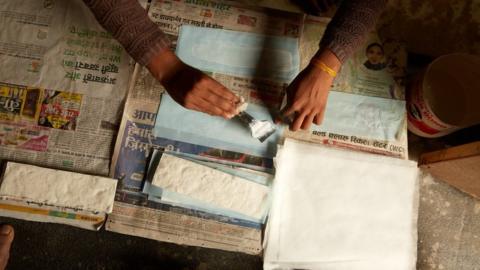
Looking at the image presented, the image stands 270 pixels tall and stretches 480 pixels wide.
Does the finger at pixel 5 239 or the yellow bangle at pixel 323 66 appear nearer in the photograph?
the yellow bangle at pixel 323 66

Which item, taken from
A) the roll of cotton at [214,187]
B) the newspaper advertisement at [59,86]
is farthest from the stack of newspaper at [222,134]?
the newspaper advertisement at [59,86]

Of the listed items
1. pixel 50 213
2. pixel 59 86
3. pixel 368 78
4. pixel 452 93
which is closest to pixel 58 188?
pixel 50 213

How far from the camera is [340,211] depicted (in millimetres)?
652

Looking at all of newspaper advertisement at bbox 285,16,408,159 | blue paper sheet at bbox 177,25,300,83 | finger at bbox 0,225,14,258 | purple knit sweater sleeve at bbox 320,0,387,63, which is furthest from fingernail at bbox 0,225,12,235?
purple knit sweater sleeve at bbox 320,0,387,63

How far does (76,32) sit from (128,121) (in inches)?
8.7

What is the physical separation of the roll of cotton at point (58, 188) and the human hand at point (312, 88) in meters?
0.36

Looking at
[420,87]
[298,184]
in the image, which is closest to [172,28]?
[298,184]

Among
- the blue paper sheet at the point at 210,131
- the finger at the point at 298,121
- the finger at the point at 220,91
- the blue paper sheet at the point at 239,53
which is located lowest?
the blue paper sheet at the point at 210,131

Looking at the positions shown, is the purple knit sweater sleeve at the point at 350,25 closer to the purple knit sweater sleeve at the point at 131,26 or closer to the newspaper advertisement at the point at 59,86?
the purple knit sweater sleeve at the point at 131,26

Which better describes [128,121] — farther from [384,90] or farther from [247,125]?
[384,90]

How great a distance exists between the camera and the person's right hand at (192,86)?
58cm

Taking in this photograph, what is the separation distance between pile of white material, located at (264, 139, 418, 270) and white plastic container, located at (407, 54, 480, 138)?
121 millimetres

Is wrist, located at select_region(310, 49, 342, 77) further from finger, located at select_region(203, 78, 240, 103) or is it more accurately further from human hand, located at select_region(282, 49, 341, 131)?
finger, located at select_region(203, 78, 240, 103)

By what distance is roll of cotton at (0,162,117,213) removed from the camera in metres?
0.62
